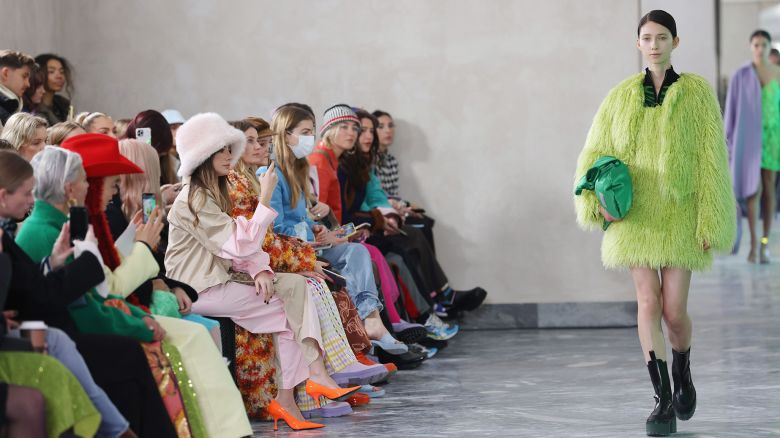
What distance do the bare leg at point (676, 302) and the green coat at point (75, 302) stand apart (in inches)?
72.3

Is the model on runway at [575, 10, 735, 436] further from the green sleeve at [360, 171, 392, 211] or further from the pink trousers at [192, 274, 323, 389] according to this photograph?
the green sleeve at [360, 171, 392, 211]

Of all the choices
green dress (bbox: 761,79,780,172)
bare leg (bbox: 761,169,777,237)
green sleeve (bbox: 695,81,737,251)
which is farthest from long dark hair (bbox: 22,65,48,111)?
green dress (bbox: 761,79,780,172)

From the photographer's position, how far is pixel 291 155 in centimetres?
515

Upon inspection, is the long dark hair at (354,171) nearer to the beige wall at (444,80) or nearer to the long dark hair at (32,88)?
the beige wall at (444,80)

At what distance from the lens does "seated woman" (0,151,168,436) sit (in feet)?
9.65

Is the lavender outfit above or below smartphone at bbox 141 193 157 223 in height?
below

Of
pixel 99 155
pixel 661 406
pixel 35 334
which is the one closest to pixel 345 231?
pixel 661 406

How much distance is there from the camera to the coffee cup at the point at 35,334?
2.85 meters

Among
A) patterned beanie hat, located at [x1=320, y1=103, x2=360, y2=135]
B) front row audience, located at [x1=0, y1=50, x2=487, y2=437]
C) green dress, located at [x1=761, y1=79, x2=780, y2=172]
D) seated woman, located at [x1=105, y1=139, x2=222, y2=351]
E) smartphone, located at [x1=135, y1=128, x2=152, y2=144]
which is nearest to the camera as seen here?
front row audience, located at [x1=0, y1=50, x2=487, y2=437]

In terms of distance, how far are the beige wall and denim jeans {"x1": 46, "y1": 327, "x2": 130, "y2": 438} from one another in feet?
13.6

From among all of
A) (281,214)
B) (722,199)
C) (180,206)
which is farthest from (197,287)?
(722,199)

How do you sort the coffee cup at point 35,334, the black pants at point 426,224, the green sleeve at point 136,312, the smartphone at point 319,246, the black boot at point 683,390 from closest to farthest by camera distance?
the coffee cup at point 35,334, the green sleeve at point 136,312, the black boot at point 683,390, the smartphone at point 319,246, the black pants at point 426,224

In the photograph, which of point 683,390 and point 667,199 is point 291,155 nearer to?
point 667,199

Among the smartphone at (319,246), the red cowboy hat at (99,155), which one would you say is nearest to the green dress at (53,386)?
the red cowboy hat at (99,155)
